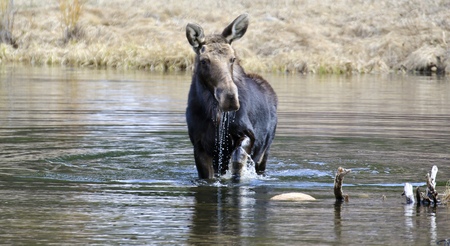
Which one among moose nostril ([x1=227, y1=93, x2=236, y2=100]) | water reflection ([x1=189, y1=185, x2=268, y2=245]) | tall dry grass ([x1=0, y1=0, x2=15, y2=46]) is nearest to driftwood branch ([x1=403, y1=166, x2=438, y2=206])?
water reflection ([x1=189, y1=185, x2=268, y2=245])

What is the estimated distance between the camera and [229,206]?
7.97 meters

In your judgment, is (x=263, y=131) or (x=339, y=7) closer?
(x=263, y=131)

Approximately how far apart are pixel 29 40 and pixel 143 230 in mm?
38792

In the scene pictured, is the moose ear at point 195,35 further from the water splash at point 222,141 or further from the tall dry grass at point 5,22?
the tall dry grass at point 5,22

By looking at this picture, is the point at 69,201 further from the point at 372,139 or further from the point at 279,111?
the point at 279,111

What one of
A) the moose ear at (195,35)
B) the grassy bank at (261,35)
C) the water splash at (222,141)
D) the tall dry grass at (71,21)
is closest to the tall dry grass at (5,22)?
the grassy bank at (261,35)

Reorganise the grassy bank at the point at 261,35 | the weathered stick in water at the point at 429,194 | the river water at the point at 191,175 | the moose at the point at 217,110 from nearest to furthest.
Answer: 1. the river water at the point at 191,175
2. the weathered stick in water at the point at 429,194
3. the moose at the point at 217,110
4. the grassy bank at the point at 261,35

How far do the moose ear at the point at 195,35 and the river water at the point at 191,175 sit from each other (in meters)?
1.40

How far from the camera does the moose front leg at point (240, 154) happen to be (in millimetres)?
9625

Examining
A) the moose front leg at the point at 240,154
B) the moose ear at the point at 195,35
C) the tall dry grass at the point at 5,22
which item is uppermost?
the tall dry grass at the point at 5,22

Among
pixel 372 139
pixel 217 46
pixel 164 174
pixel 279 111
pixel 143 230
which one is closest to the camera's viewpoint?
pixel 143 230

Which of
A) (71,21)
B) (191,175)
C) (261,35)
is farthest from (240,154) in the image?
(71,21)

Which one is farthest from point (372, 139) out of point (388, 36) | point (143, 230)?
point (388, 36)

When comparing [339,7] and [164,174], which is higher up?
[339,7]
